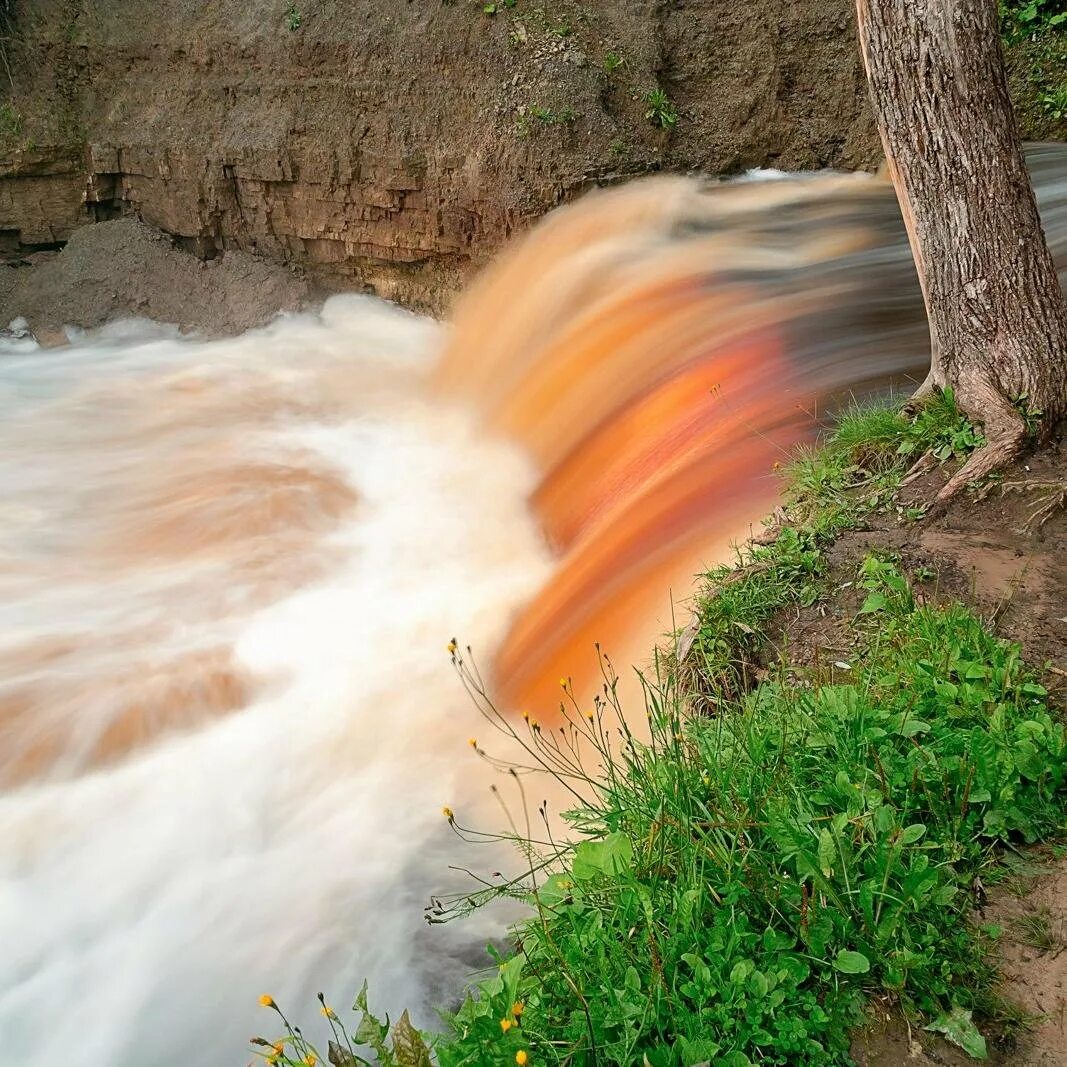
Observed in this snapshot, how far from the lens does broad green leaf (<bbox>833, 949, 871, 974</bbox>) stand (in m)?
2.17

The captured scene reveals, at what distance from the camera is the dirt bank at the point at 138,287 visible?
940 cm

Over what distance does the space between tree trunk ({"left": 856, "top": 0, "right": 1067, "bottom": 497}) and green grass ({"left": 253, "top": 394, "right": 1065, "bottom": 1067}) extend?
42.4 inches

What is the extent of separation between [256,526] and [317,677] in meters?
1.55

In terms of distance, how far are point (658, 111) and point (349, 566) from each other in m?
4.62

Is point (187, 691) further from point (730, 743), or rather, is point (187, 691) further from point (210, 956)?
point (730, 743)

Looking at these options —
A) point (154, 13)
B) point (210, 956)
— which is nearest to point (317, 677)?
point (210, 956)

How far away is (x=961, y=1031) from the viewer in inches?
83.5

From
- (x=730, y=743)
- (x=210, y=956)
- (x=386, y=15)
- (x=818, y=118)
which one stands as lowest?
(x=210, y=956)

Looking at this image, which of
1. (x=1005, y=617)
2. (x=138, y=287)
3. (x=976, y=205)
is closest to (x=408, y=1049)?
(x=1005, y=617)

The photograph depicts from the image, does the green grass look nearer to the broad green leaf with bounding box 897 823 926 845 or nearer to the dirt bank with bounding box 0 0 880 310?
the broad green leaf with bounding box 897 823 926 845

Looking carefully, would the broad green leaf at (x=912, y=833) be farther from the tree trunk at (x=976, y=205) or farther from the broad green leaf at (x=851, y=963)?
the tree trunk at (x=976, y=205)

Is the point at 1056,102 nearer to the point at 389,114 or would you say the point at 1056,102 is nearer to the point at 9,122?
the point at 389,114

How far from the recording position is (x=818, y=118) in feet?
27.3

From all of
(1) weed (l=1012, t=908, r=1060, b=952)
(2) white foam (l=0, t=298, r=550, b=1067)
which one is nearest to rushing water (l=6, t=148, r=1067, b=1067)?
(2) white foam (l=0, t=298, r=550, b=1067)
